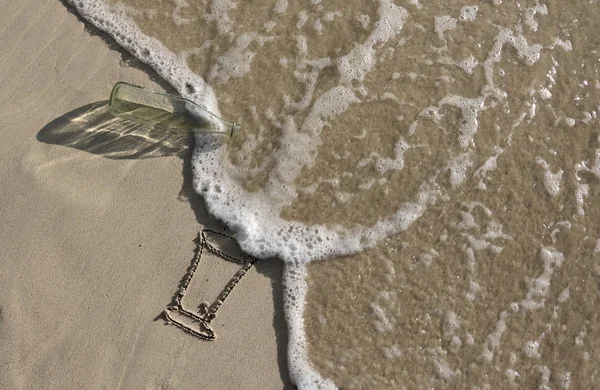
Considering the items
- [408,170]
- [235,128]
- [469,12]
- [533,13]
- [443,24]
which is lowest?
[235,128]

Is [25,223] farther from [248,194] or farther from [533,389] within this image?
[533,389]

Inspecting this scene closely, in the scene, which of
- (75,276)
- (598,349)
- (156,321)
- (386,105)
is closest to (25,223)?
(75,276)

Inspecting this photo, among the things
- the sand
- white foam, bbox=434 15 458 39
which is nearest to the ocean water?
white foam, bbox=434 15 458 39

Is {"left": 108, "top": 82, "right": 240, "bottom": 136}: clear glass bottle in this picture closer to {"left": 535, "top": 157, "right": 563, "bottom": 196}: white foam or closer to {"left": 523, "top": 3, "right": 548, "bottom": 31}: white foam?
{"left": 535, "top": 157, "right": 563, "bottom": 196}: white foam

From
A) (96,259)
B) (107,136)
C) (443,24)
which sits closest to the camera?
(96,259)

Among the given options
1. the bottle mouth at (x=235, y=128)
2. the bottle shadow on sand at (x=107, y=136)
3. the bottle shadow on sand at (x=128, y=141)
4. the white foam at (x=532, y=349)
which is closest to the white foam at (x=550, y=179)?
the white foam at (x=532, y=349)

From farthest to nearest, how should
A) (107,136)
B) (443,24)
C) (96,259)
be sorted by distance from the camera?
(443,24) < (107,136) < (96,259)

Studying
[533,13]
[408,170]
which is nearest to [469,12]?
[533,13]

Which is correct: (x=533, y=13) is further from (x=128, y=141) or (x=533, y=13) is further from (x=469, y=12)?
(x=128, y=141)
